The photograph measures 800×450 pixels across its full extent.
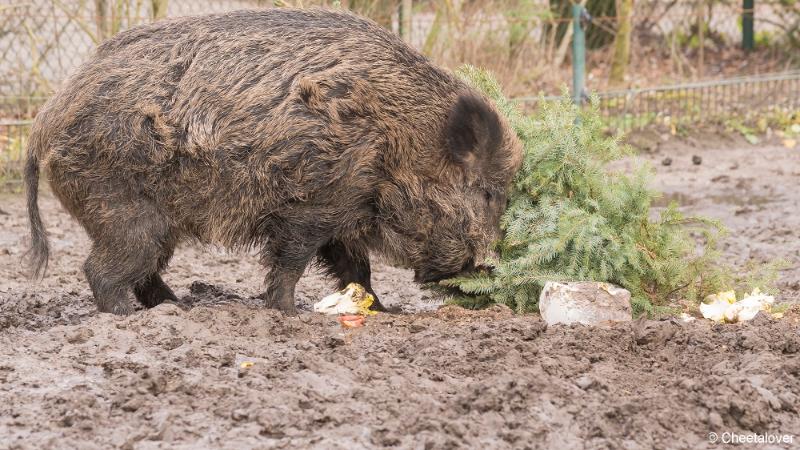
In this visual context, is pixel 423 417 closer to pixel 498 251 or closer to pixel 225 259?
pixel 498 251

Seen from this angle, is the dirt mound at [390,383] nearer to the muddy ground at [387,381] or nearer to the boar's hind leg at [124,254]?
the muddy ground at [387,381]

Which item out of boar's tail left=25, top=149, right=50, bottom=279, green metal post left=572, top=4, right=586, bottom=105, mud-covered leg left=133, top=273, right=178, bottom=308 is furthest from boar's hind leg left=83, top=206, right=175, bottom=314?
green metal post left=572, top=4, right=586, bottom=105

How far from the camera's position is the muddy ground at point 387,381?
385 centimetres

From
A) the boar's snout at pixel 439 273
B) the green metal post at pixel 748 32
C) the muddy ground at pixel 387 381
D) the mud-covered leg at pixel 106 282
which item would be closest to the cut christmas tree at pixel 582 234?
the boar's snout at pixel 439 273

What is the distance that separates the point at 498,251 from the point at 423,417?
231 centimetres

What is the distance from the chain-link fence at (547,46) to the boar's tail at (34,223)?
2.33 meters

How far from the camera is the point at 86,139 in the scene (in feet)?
18.4

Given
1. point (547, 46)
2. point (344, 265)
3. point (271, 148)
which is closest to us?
point (271, 148)

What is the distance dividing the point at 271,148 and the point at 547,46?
910 centimetres

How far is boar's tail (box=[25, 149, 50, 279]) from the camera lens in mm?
5953

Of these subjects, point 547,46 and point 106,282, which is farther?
point 547,46

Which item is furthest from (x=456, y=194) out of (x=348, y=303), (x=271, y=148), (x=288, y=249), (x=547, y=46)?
(x=547, y=46)

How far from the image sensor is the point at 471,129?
5758 mm

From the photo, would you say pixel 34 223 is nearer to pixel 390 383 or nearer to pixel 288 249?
pixel 288 249
